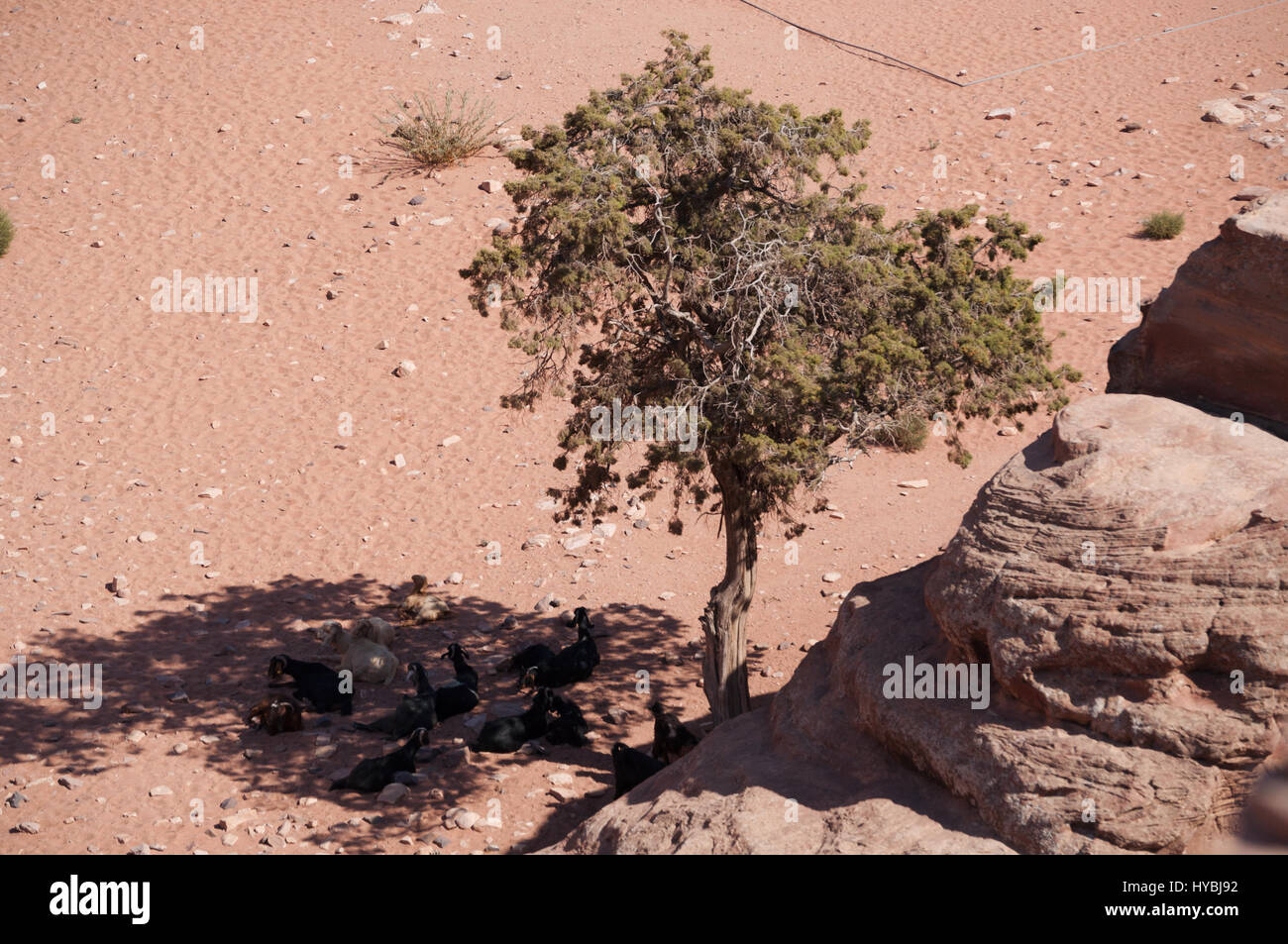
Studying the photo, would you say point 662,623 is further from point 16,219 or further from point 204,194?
point 16,219

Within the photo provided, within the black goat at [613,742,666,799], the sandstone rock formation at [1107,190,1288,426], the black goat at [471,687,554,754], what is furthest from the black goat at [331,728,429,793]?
the sandstone rock formation at [1107,190,1288,426]

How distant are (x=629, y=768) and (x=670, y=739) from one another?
74cm

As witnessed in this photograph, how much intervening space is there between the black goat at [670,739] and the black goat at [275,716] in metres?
3.43

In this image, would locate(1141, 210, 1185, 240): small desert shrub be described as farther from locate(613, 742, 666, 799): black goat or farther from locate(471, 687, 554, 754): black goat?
locate(613, 742, 666, 799): black goat

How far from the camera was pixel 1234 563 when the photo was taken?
5.55 metres

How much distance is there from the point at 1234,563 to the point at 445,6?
24.6 m

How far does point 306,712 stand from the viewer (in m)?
10.6

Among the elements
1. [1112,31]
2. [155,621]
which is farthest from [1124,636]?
[1112,31]

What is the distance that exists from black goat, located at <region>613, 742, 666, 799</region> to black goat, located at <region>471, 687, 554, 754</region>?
1296 mm

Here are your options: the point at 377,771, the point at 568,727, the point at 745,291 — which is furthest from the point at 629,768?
the point at 745,291

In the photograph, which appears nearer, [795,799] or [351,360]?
[795,799]

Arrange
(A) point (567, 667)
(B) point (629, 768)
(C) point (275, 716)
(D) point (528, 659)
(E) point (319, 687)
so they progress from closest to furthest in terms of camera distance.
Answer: (B) point (629, 768) < (C) point (275, 716) < (E) point (319, 687) < (A) point (567, 667) < (D) point (528, 659)

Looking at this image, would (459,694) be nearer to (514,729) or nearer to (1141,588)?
(514,729)

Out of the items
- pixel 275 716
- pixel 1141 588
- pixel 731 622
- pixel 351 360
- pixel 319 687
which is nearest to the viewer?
pixel 1141 588
